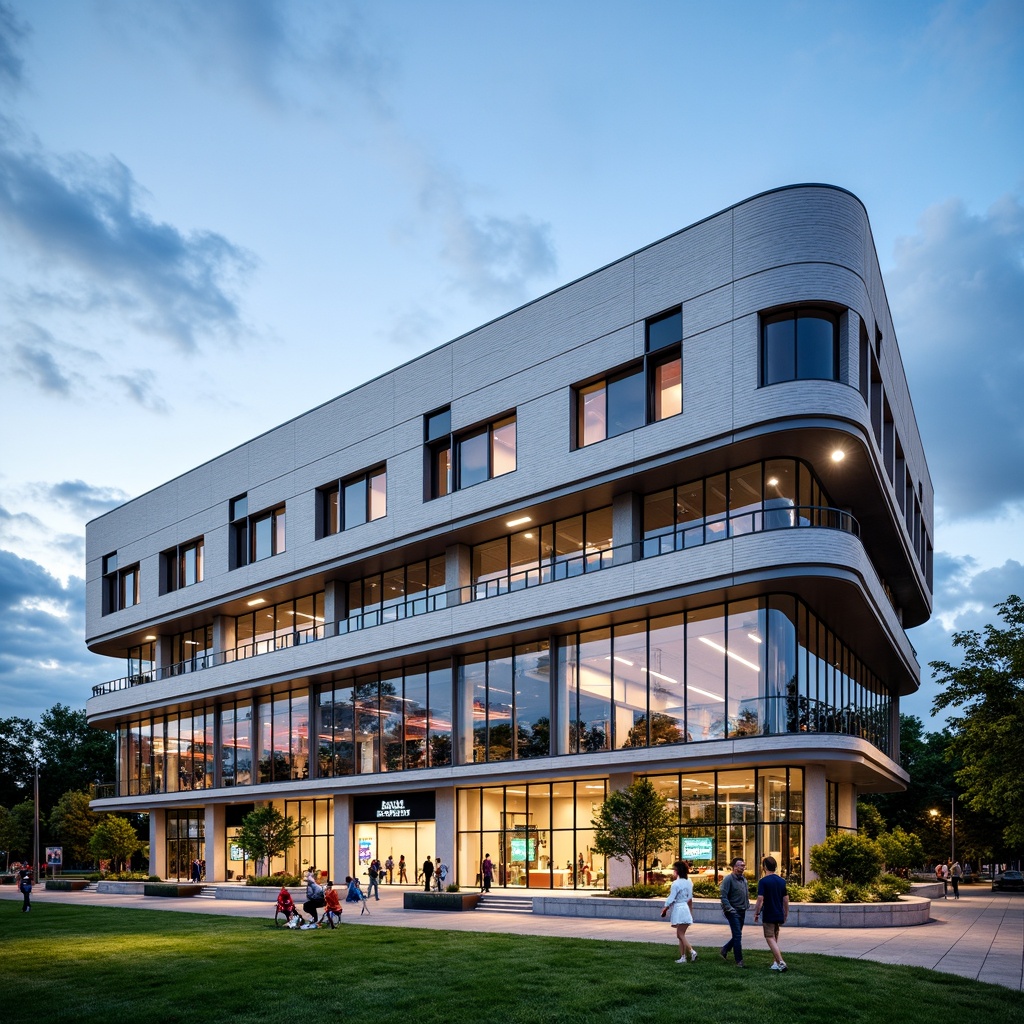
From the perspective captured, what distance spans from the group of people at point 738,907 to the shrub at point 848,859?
10.2 m

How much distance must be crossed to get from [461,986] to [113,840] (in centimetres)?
4585

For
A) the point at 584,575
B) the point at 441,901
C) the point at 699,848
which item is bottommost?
the point at 441,901

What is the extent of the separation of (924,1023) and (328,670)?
33.9 m

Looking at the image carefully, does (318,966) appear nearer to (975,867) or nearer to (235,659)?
(235,659)

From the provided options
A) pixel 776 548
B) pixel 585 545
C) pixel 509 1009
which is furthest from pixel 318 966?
pixel 585 545

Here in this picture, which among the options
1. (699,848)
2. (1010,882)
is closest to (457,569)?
(699,848)

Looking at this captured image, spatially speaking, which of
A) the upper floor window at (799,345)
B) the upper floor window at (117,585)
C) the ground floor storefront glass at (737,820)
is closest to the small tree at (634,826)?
the ground floor storefront glass at (737,820)

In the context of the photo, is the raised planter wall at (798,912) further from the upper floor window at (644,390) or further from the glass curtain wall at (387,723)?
the upper floor window at (644,390)

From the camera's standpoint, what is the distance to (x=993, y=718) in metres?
36.0

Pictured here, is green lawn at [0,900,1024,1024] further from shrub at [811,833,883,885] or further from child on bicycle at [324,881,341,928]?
shrub at [811,833,883,885]

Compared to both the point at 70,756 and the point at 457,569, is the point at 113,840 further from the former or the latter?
the point at 70,756

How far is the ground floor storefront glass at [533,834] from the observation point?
119ft

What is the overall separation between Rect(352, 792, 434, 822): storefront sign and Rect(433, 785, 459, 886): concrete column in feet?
2.96

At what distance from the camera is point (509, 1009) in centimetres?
1494
